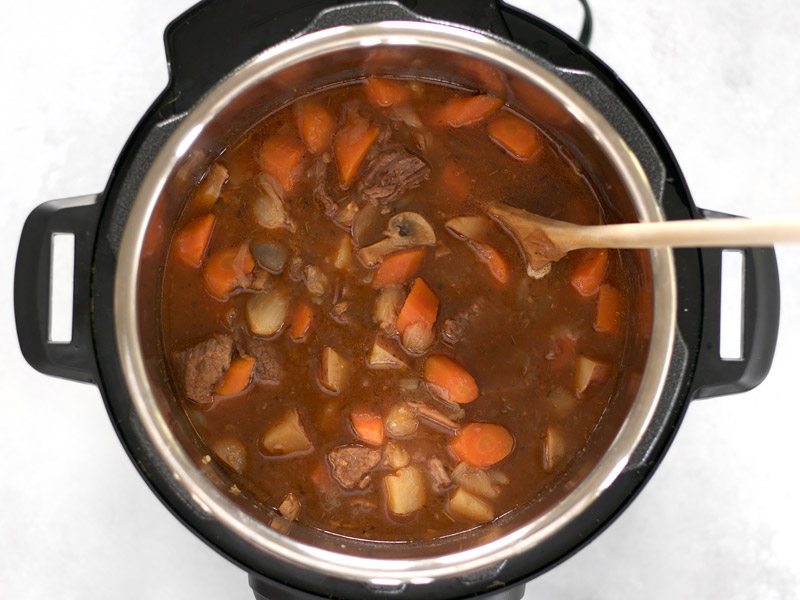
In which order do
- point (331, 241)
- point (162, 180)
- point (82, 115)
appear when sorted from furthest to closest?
point (82, 115), point (331, 241), point (162, 180)

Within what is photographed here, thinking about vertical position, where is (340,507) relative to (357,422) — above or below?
below

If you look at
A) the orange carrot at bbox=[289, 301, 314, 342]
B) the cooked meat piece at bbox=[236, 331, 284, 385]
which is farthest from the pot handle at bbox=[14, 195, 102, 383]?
the orange carrot at bbox=[289, 301, 314, 342]

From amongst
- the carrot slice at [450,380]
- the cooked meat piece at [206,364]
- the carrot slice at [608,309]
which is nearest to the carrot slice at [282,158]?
the cooked meat piece at [206,364]

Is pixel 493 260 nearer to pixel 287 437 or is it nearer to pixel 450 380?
pixel 450 380

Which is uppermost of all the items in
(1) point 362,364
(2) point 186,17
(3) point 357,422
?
(2) point 186,17

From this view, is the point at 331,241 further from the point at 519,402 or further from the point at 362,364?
the point at 519,402

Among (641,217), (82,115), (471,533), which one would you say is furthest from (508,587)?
(82,115)

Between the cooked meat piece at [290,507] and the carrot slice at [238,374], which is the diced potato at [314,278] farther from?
the cooked meat piece at [290,507]
